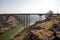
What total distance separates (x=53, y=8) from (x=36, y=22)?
0.38m

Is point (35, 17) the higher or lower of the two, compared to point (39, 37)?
higher

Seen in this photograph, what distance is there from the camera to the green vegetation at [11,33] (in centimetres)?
234

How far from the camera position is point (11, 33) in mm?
2344

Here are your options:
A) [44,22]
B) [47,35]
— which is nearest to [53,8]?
[44,22]

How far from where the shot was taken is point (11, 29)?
2.36 metres

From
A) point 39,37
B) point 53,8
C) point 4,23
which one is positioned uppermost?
point 53,8

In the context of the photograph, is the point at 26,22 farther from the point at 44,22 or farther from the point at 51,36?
the point at 51,36

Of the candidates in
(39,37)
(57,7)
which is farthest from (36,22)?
(57,7)

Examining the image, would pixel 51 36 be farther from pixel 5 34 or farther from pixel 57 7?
pixel 5 34

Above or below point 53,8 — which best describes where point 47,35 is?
below

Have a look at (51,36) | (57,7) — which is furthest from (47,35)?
(57,7)

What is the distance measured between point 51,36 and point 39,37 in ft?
0.66

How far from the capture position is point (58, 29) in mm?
2283

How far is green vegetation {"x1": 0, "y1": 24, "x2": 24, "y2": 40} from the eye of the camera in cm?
234
